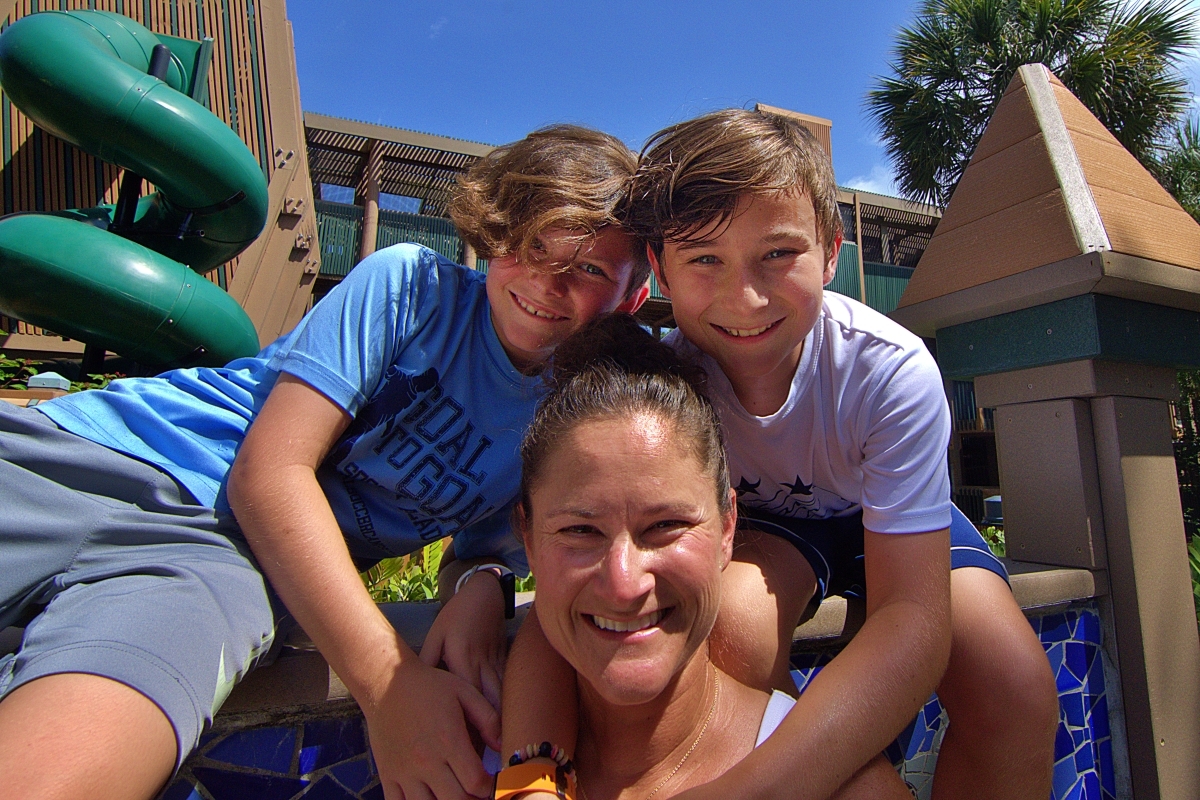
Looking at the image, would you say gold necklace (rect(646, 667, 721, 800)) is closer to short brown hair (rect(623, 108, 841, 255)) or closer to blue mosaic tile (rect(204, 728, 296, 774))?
blue mosaic tile (rect(204, 728, 296, 774))

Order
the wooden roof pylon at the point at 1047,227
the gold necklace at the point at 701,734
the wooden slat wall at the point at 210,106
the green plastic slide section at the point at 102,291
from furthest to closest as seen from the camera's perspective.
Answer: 1. the wooden slat wall at the point at 210,106
2. the green plastic slide section at the point at 102,291
3. the wooden roof pylon at the point at 1047,227
4. the gold necklace at the point at 701,734

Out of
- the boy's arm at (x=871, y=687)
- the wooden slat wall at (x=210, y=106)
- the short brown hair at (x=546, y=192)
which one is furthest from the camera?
the wooden slat wall at (x=210, y=106)

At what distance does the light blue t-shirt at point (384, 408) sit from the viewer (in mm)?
1610

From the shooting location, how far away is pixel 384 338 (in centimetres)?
166

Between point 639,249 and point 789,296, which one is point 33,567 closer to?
point 639,249

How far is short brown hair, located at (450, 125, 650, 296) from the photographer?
5.59ft

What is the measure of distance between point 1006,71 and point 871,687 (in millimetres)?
11684

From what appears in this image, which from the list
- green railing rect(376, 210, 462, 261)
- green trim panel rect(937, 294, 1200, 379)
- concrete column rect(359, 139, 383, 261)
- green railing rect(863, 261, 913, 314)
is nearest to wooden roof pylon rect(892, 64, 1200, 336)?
green trim panel rect(937, 294, 1200, 379)

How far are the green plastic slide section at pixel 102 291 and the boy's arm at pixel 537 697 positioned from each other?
10.8ft

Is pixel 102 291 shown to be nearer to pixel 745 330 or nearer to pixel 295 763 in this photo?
pixel 295 763

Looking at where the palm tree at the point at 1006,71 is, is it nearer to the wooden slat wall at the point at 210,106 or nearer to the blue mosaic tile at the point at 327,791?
the wooden slat wall at the point at 210,106

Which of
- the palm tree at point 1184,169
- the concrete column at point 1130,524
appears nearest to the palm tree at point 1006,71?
the palm tree at point 1184,169

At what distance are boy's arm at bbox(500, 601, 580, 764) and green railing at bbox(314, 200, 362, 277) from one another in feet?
36.1

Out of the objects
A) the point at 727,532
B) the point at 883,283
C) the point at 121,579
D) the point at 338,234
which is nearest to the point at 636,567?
the point at 727,532
